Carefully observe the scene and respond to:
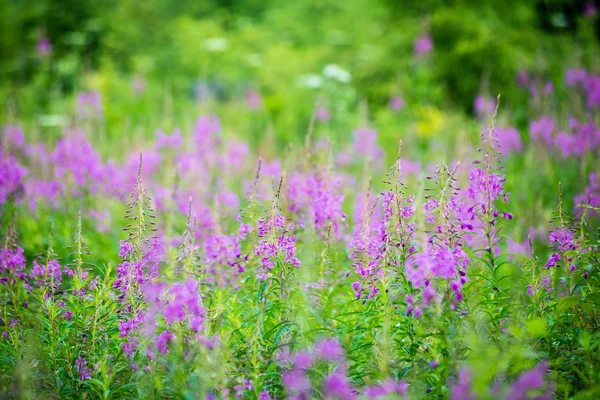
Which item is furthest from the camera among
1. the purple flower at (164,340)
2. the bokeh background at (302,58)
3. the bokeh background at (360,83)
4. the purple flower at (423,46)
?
the bokeh background at (302,58)

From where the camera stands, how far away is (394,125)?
31.2ft

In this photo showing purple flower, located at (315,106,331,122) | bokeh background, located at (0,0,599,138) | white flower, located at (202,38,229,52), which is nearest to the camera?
purple flower, located at (315,106,331,122)

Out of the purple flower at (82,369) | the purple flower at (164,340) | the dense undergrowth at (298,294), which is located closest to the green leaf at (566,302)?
the dense undergrowth at (298,294)

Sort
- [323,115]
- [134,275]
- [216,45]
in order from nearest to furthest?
[134,275], [323,115], [216,45]

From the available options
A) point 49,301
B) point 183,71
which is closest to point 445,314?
point 49,301

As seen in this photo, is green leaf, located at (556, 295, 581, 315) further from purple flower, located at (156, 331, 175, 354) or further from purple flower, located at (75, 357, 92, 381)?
purple flower, located at (75, 357, 92, 381)

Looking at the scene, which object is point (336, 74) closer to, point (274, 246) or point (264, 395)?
point (274, 246)

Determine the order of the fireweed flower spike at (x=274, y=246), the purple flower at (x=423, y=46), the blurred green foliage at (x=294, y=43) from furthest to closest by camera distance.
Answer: the blurred green foliage at (x=294, y=43), the purple flower at (x=423, y=46), the fireweed flower spike at (x=274, y=246)

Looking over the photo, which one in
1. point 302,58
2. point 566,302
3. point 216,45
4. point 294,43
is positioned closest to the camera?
point 566,302

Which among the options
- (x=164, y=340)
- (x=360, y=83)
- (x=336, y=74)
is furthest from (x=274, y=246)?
(x=360, y=83)

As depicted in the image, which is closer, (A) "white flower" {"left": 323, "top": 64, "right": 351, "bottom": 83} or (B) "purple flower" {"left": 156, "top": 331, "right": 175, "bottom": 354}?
(B) "purple flower" {"left": 156, "top": 331, "right": 175, "bottom": 354}

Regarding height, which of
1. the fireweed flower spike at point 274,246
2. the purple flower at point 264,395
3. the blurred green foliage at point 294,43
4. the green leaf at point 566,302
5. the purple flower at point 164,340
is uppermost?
the fireweed flower spike at point 274,246

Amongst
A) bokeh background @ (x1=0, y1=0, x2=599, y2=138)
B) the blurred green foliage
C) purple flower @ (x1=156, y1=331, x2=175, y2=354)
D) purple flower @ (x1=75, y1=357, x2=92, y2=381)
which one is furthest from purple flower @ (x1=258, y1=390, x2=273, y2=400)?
the blurred green foliage

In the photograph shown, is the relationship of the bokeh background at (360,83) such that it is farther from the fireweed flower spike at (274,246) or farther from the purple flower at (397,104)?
the fireweed flower spike at (274,246)
